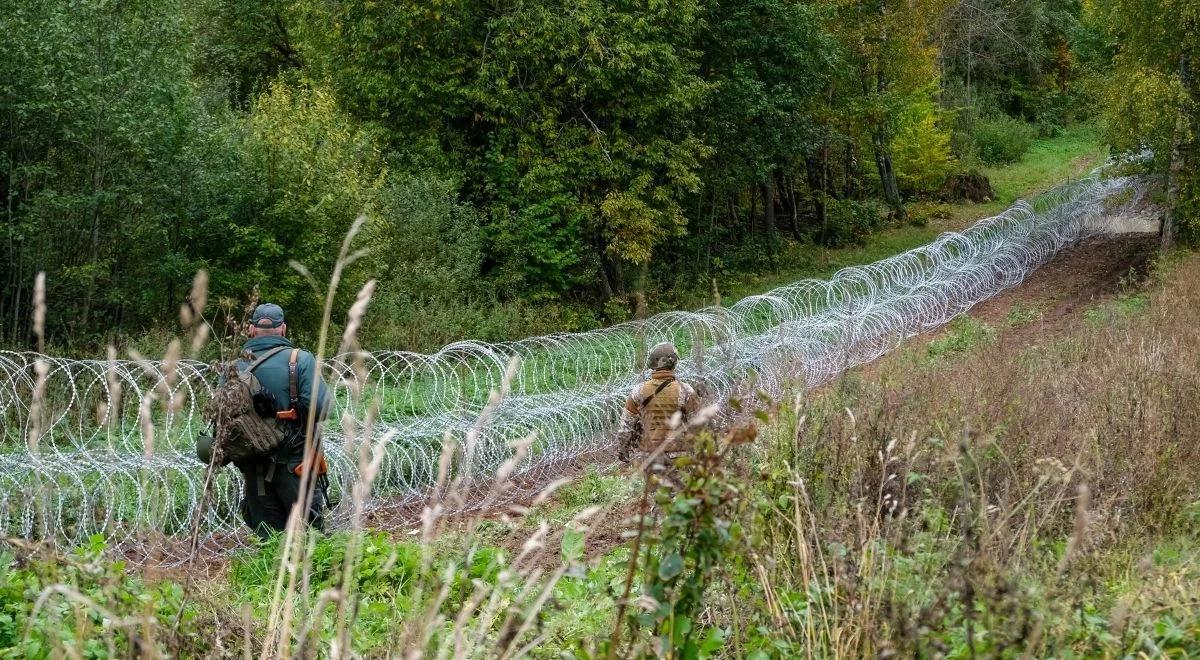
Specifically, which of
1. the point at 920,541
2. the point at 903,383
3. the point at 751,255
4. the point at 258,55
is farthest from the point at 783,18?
the point at 920,541

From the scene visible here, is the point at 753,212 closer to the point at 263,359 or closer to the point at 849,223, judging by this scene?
the point at 849,223

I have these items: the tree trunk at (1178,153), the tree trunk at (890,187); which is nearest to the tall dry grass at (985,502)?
the tree trunk at (1178,153)

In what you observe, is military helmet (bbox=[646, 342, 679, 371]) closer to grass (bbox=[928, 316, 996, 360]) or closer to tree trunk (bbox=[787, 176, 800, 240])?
grass (bbox=[928, 316, 996, 360])

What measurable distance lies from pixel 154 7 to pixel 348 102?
26.4 ft

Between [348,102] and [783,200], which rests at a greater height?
[348,102]

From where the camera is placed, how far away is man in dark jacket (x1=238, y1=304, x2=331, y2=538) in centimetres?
620

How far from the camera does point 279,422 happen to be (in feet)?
20.5

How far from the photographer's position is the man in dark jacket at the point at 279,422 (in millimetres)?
6195

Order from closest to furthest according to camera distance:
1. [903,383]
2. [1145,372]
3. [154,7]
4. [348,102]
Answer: [1145,372]
[903,383]
[154,7]
[348,102]

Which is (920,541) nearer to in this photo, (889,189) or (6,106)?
(6,106)

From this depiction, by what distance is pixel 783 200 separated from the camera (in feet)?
113

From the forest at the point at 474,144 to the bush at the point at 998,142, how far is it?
33.5 ft

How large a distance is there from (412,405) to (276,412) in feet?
15.1

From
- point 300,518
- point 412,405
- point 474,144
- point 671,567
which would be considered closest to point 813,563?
point 671,567
